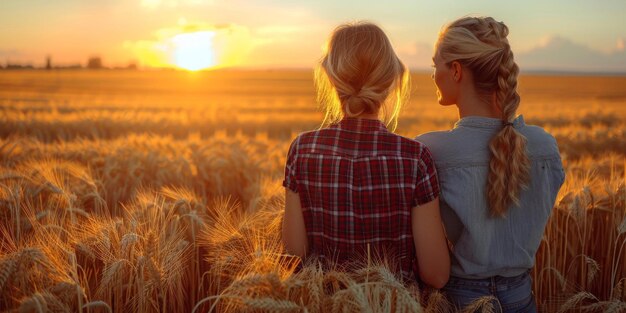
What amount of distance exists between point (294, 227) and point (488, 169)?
763 mm

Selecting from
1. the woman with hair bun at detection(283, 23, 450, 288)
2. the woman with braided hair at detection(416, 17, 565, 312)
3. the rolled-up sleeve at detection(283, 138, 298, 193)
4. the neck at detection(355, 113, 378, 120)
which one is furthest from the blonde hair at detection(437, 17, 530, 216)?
the rolled-up sleeve at detection(283, 138, 298, 193)

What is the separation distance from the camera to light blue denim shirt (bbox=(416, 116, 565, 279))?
2000 mm

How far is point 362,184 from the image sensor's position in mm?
1894

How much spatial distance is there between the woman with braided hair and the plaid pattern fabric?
0.59ft

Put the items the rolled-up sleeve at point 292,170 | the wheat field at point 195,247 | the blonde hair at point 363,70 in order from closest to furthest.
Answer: the wheat field at point 195,247, the blonde hair at point 363,70, the rolled-up sleeve at point 292,170

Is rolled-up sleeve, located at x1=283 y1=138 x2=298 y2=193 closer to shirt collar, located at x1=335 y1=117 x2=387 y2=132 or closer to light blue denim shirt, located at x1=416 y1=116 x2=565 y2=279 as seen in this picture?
shirt collar, located at x1=335 y1=117 x2=387 y2=132

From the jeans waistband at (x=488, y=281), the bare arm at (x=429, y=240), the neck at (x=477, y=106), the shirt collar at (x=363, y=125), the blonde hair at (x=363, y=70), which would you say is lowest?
the jeans waistband at (x=488, y=281)

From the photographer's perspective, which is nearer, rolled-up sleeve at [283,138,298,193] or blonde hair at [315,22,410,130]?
blonde hair at [315,22,410,130]

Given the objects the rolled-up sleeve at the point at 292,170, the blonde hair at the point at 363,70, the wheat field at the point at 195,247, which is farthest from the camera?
the rolled-up sleeve at the point at 292,170

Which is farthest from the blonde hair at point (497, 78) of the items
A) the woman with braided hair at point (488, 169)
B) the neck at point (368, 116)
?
the neck at point (368, 116)

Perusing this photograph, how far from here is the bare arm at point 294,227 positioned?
2.01 meters

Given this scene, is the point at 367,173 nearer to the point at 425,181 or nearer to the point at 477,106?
the point at 425,181

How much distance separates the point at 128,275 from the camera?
6.42 ft

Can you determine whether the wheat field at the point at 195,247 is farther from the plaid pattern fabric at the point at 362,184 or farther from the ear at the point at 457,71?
the ear at the point at 457,71
